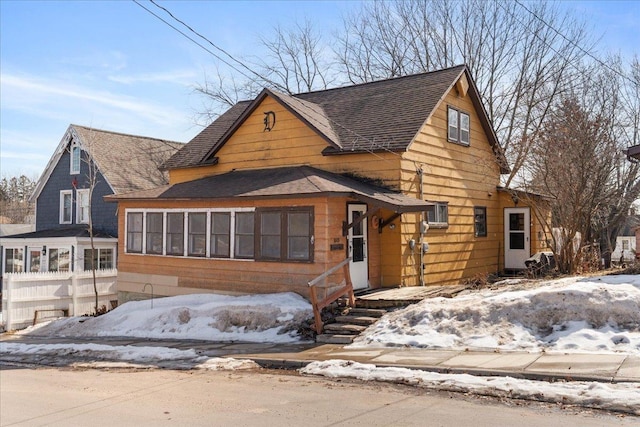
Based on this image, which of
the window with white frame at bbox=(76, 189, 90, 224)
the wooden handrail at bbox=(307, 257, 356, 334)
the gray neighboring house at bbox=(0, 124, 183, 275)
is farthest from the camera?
the window with white frame at bbox=(76, 189, 90, 224)

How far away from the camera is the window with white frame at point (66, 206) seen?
29.8 metres

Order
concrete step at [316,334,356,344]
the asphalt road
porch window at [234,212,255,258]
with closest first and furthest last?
the asphalt road < concrete step at [316,334,356,344] < porch window at [234,212,255,258]

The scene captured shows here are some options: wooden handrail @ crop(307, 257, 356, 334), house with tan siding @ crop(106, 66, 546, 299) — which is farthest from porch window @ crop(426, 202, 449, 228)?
wooden handrail @ crop(307, 257, 356, 334)

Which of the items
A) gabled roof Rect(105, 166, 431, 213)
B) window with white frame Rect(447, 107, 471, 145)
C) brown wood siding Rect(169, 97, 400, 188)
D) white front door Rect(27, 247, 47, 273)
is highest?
window with white frame Rect(447, 107, 471, 145)

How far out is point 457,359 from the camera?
30.9ft

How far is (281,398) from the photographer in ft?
26.1

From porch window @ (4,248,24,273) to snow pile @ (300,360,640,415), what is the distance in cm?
2418

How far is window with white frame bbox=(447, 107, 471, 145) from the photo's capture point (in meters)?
18.2

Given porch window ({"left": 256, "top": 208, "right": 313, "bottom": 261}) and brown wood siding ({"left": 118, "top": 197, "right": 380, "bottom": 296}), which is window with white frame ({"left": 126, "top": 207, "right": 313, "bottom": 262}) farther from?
brown wood siding ({"left": 118, "top": 197, "right": 380, "bottom": 296})

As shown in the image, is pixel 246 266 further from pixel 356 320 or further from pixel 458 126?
pixel 458 126

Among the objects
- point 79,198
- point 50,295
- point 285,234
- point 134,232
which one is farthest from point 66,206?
point 285,234

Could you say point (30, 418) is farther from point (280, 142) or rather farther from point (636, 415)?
point (280, 142)

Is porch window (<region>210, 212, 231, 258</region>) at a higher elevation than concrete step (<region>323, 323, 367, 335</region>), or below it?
higher

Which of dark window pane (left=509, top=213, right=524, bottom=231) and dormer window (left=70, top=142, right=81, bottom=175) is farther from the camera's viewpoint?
dormer window (left=70, top=142, right=81, bottom=175)
